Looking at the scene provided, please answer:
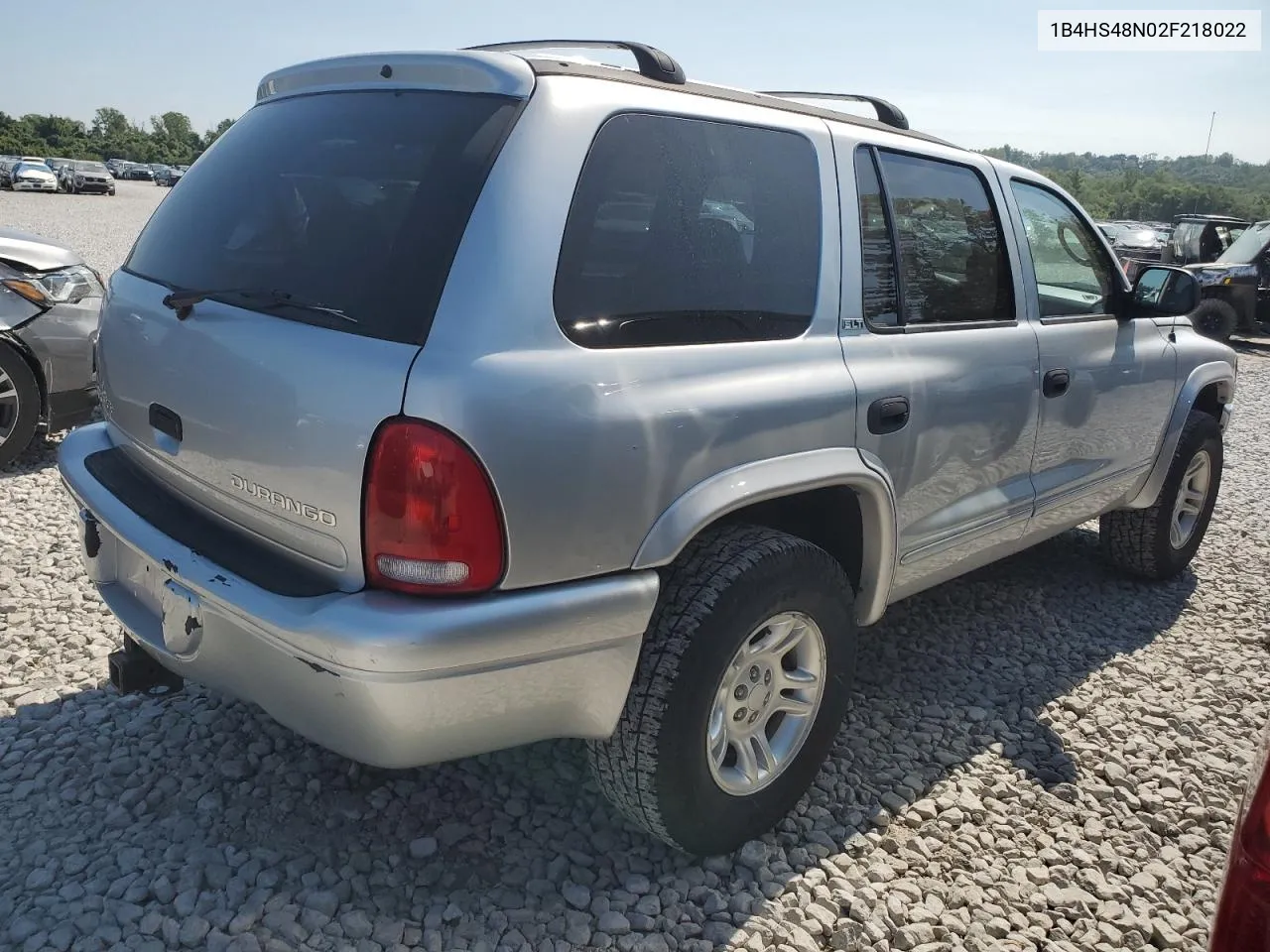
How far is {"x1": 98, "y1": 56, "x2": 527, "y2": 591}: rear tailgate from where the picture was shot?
1.88m

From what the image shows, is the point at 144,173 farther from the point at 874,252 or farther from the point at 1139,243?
the point at 874,252

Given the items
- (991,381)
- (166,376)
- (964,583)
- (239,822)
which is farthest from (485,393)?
(964,583)

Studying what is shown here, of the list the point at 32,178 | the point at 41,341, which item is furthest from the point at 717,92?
the point at 32,178

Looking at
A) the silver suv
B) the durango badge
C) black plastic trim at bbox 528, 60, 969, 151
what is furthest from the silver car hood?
black plastic trim at bbox 528, 60, 969, 151

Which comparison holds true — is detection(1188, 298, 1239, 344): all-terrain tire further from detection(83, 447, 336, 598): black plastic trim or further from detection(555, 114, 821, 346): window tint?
detection(83, 447, 336, 598): black plastic trim

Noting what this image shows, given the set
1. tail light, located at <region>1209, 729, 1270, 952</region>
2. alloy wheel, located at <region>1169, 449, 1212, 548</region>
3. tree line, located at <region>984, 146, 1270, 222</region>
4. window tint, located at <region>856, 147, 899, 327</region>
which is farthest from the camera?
tree line, located at <region>984, 146, 1270, 222</region>

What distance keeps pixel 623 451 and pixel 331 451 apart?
0.56 m

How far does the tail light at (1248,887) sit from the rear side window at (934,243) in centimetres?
156

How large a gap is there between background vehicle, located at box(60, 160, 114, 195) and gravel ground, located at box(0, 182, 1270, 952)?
45.9 m

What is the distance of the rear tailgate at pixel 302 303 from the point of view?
1.88 meters

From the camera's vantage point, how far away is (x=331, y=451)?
6.13ft

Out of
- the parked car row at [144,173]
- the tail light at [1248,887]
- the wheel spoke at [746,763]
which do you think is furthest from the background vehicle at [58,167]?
the tail light at [1248,887]

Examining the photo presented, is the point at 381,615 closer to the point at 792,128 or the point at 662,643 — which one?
the point at 662,643

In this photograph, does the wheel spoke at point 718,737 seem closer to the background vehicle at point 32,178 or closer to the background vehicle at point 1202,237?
the background vehicle at point 1202,237
